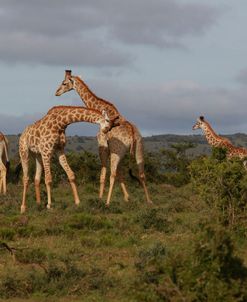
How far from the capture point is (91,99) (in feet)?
63.4

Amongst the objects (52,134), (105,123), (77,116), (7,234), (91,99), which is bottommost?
(7,234)

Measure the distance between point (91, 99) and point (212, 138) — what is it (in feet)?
18.6

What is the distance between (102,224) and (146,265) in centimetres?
473

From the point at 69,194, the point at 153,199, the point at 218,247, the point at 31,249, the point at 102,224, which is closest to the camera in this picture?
the point at 218,247

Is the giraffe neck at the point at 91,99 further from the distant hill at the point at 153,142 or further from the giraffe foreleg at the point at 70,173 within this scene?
the distant hill at the point at 153,142

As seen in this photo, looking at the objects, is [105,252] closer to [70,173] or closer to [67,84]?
[70,173]

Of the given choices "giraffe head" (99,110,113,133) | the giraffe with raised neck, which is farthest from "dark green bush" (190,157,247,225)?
the giraffe with raised neck

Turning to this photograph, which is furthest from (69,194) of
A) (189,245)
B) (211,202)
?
(189,245)

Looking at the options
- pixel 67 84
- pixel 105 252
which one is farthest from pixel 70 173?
pixel 105 252

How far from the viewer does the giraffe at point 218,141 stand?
21562 mm

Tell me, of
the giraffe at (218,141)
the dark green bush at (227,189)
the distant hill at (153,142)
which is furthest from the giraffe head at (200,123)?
the distant hill at (153,142)

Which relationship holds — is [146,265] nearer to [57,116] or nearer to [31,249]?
[31,249]

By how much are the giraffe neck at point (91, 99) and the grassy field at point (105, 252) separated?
2.73 metres

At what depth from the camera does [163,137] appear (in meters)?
99.5
